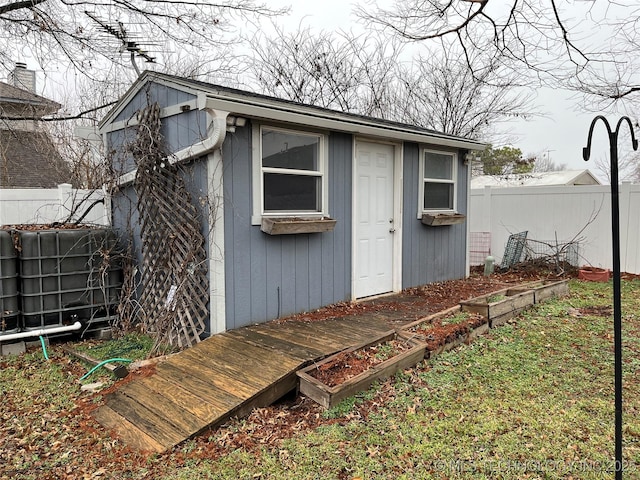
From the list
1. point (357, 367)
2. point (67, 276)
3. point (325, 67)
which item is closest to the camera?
point (357, 367)

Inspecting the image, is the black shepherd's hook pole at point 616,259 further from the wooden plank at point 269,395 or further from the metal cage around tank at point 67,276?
the metal cage around tank at point 67,276

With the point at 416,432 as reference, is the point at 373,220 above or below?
above

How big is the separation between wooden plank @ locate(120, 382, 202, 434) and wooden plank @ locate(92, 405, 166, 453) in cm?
16

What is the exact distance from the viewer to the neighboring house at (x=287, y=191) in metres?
4.31

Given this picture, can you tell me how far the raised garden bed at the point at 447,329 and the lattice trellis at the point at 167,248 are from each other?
7.20 feet

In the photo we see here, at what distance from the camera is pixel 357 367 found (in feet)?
11.6

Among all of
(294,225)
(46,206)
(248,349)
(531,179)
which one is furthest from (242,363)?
(531,179)

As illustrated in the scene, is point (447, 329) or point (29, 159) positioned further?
point (29, 159)

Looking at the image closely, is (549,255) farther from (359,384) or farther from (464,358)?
(359,384)

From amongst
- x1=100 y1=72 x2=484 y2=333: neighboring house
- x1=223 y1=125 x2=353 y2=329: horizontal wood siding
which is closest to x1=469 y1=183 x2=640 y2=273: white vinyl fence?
x1=100 y1=72 x2=484 y2=333: neighboring house

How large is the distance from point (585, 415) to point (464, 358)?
1175mm

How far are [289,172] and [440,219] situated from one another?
2959mm

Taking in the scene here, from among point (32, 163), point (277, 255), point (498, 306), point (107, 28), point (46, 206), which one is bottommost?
point (498, 306)

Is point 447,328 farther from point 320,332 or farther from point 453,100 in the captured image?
point 453,100
